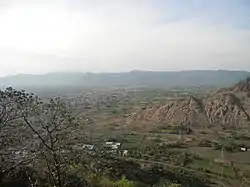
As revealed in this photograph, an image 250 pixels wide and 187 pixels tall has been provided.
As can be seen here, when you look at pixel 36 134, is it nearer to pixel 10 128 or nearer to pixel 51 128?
pixel 51 128

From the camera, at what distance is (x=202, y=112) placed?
81125 millimetres

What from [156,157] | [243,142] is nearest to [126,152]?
[156,157]

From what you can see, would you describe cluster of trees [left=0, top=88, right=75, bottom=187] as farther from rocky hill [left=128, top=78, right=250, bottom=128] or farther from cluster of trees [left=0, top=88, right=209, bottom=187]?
rocky hill [left=128, top=78, right=250, bottom=128]

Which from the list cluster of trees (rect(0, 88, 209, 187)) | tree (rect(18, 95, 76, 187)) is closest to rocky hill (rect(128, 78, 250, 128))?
cluster of trees (rect(0, 88, 209, 187))

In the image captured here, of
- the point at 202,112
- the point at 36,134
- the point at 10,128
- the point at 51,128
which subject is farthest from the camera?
the point at 202,112

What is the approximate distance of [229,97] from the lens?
83.6m

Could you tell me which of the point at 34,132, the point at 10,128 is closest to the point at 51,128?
the point at 34,132

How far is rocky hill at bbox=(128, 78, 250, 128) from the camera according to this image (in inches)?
3000

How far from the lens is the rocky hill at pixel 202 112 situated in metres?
76.2

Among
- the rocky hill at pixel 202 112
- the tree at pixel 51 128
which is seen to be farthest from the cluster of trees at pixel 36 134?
the rocky hill at pixel 202 112

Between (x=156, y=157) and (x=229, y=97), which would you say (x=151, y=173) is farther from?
(x=229, y=97)

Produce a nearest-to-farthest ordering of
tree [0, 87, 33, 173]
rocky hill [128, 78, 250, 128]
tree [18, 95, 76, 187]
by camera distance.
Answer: tree [18, 95, 76, 187]
tree [0, 87, 33, 173]
rocky hill [128, 78, 250, 128]

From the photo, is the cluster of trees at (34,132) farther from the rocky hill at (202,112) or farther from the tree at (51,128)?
the rocky hill at (202,112)

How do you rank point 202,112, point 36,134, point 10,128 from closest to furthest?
point 36,134 < point 10,128 < point 202,112
